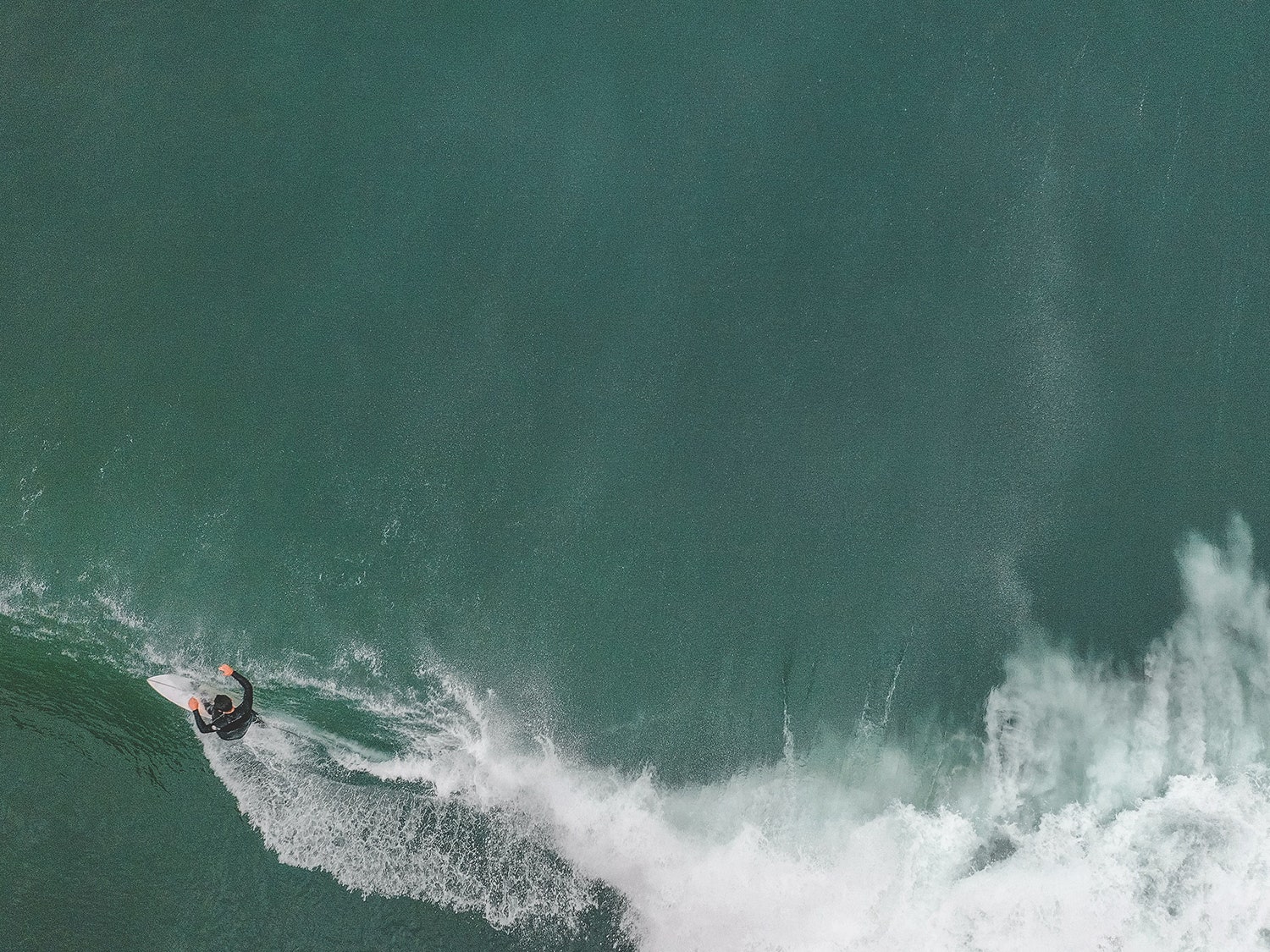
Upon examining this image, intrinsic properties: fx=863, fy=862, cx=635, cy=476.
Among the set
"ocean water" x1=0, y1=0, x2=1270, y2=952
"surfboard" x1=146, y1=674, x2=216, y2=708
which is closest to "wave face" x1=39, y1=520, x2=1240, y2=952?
"ocean water" x1=0, y1=0, x2=1270, y2=952

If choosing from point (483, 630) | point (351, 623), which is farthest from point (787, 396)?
point (351, 623)

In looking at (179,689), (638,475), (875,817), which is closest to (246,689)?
(179,689)

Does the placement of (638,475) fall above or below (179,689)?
above

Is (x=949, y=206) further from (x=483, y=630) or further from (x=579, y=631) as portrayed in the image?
(x=483, y=630)

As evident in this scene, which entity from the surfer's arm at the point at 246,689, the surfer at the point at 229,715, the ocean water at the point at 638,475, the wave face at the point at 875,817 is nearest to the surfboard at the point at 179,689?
the ocean water at the point at 638,475

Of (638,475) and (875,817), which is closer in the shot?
(875,817)

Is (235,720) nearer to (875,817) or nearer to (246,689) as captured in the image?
(246,689)
